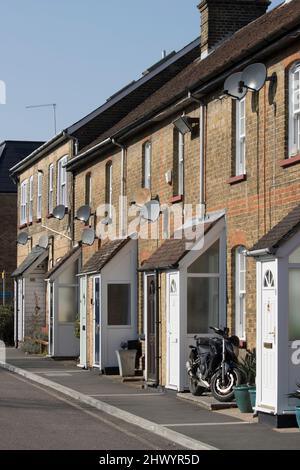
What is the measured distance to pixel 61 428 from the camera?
56.7 ft

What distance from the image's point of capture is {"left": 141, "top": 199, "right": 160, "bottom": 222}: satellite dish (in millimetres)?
26625

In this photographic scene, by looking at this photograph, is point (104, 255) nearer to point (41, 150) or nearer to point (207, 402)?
point (207, 402)

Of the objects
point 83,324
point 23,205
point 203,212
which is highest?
point 23,205

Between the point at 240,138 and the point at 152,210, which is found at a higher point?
the point at 240,138

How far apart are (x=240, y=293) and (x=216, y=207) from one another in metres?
1.93

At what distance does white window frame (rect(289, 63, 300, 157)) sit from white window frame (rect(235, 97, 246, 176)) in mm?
2304

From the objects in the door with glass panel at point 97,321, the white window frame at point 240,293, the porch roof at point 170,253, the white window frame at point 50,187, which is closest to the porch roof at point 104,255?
the door with glass panel at point 97,321

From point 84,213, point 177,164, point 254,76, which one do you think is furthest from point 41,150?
point 254,76

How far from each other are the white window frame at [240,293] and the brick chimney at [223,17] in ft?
32.4

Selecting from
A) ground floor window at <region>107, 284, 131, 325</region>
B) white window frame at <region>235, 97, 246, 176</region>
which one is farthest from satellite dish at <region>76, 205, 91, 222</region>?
white window frame at <region>235, 97, 246, 176</region>

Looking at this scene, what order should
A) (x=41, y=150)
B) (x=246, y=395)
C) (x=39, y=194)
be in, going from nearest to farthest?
(x=246, y=395)
(x=41, y=150)
(x=39, y=194)

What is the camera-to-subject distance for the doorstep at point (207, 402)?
20016 millimetres

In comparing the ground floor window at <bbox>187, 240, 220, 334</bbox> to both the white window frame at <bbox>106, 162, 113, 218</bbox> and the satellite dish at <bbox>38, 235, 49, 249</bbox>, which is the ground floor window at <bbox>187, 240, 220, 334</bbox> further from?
the satellite dish at <bbox>38, 235, 49, 249</bbox>
